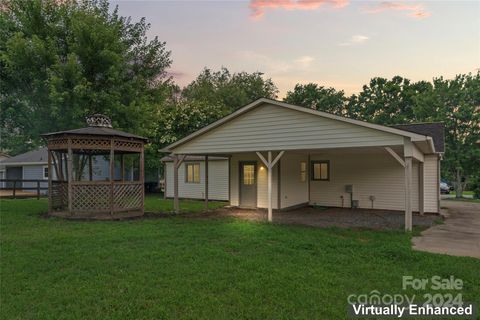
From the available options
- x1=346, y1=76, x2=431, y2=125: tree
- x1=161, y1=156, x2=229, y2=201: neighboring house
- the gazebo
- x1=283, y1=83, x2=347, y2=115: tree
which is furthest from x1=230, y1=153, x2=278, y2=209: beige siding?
x1=283, y1=83, x2=347, y2=115: tree

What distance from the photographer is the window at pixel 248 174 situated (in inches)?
510

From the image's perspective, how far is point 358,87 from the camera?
35719mm

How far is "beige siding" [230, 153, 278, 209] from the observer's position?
40.0 feet

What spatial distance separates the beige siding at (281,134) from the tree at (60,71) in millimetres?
4535

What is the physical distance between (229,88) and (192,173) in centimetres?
1798

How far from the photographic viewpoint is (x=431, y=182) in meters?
11.6

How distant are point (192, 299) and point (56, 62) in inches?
460

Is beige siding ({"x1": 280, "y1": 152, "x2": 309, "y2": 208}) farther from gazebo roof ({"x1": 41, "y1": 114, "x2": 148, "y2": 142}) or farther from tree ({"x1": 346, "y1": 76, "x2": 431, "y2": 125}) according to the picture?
tree ({"x1": 346, "y1": 76, "x2": 431, "y2": 125})

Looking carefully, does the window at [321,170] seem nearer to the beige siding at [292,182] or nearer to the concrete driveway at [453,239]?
the beige siding at [292,182]

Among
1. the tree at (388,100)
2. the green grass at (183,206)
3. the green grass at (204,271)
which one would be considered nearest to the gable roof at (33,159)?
the green grass at (183,206)

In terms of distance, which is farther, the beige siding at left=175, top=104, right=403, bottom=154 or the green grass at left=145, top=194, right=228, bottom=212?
the green grass at left=145, top=194, right=228, bottom=212

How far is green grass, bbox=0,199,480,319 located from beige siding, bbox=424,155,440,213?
5.22 m

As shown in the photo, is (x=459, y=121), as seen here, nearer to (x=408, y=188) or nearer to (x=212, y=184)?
(x=212, y=184)

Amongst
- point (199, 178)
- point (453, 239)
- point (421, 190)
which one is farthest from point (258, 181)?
point (453, 239)
